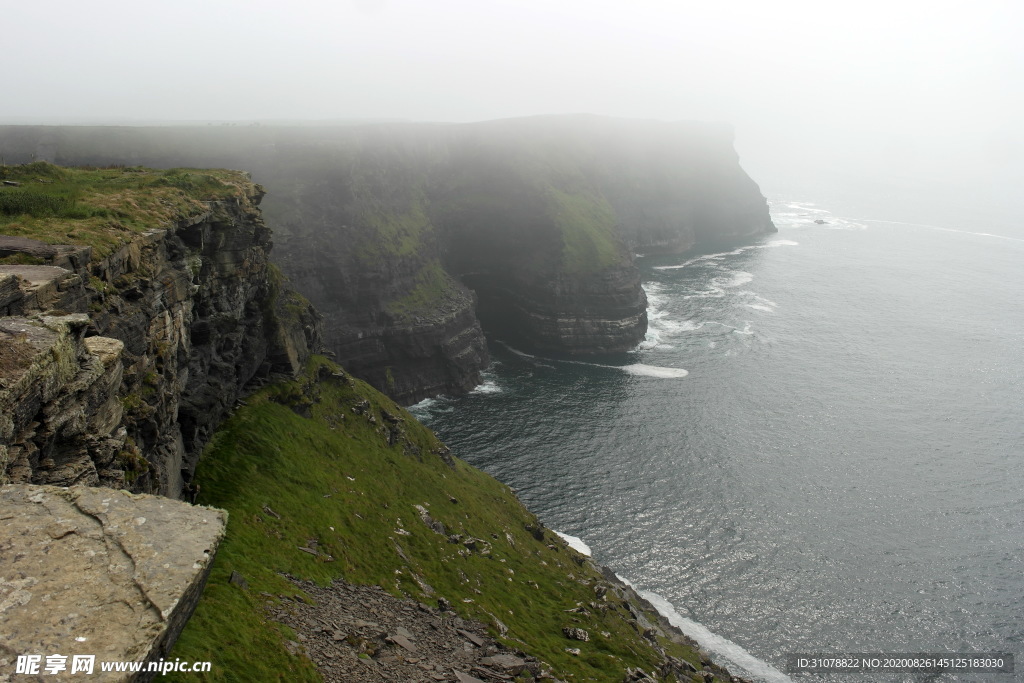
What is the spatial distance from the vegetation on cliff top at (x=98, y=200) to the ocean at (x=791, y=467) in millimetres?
49710

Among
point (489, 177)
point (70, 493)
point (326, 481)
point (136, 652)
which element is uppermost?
point (489, 177)

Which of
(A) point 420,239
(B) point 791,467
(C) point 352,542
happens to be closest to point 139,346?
(C) point 352,542

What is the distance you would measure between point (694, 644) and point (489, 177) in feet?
420

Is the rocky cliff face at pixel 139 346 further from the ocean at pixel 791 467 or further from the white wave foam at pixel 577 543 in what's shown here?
the ocean at pixel 791 467

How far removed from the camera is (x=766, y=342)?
126938 millimetres

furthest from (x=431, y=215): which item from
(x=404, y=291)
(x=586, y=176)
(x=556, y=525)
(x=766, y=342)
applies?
(x=556, y=525)

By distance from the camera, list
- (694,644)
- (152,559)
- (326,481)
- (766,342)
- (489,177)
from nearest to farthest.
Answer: (152,559) < (326,481) < (694,644) < (766,342) < (489,177)

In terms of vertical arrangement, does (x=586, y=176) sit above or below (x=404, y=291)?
above

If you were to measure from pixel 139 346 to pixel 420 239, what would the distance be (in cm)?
10555

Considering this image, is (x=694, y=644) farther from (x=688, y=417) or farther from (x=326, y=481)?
(x=688, y=417)

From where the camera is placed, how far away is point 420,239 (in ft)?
436

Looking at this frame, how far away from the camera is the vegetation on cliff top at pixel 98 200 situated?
28.6 metres

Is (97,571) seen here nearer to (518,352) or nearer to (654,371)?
(654,371)

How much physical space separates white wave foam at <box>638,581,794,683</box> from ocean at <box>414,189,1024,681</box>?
0.18m
